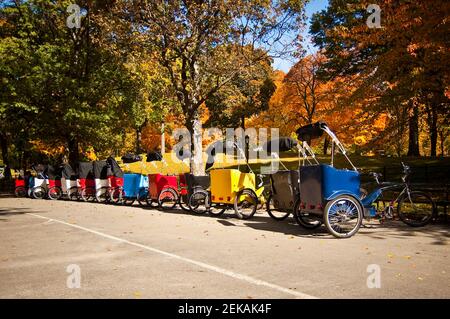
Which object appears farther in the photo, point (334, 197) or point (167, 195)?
point (167, 195)

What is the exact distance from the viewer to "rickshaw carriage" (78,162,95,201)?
2031cm

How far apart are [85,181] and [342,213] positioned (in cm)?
1504

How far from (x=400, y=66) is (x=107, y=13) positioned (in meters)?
12.2

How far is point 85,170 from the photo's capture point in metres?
20.7

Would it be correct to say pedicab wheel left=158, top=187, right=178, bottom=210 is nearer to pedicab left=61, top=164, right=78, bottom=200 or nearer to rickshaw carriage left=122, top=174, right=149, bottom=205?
rickshaw carriage left=122, top=174, right=149, bottom=205

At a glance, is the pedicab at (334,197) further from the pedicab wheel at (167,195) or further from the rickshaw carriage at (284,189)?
the pedicab wheel at (167,195)

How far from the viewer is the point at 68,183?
21641mm

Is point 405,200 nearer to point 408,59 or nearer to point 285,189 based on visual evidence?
point 285,189

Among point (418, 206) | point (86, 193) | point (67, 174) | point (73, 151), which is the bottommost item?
point (86, 193)

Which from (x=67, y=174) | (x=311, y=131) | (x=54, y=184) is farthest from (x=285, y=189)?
(x=54, y=184)

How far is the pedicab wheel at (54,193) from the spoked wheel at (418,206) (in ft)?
Answer: 59.2

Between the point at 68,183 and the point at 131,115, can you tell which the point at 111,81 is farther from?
the point at 68,183

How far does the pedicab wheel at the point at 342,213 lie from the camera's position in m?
8.50

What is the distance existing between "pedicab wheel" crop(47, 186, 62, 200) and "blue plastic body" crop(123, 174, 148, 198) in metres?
6.94
